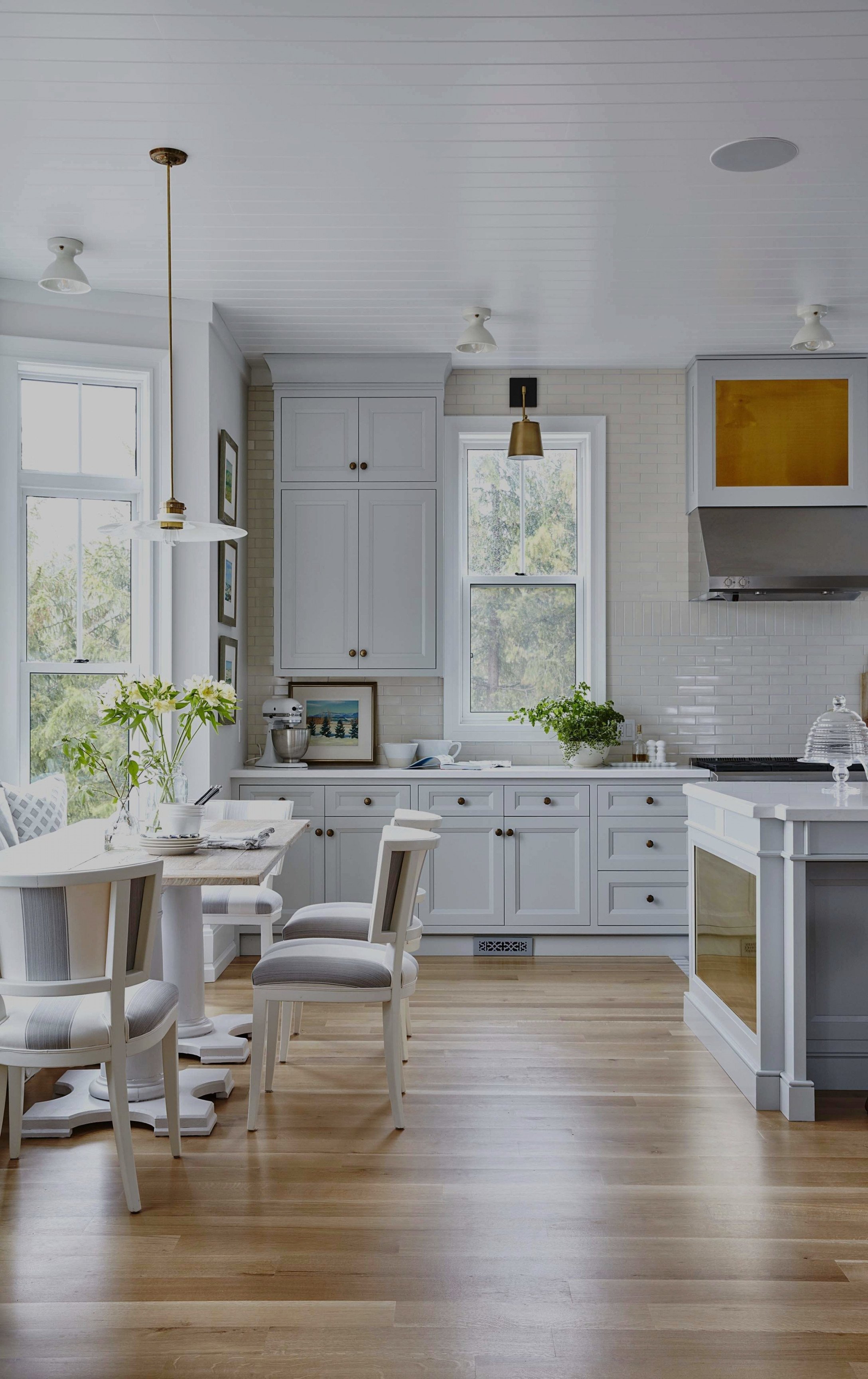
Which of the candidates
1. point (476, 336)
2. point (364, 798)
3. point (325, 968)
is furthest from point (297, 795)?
point (476, 336)

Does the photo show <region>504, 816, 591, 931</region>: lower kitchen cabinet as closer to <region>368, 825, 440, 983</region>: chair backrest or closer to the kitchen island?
the kitchen island

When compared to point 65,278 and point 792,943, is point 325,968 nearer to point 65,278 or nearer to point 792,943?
point 792,943

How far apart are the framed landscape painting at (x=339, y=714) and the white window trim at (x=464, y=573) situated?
0.43 metres

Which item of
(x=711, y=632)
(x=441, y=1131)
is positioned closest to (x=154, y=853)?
(x=441, y=1131)

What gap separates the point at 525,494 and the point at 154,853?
323 cm

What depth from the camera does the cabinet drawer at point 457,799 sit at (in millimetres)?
5074

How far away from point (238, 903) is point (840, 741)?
7.28 feet

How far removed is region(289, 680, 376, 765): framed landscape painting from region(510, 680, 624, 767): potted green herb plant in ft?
2.94

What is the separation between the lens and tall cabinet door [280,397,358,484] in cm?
535

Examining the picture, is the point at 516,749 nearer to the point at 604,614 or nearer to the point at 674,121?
the point at 604,614

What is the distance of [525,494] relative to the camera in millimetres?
5684

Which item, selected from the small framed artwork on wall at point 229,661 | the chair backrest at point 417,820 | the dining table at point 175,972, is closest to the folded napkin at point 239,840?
the dining table at point 175,972

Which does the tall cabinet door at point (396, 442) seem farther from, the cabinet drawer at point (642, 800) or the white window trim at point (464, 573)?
the cabinet drawer at point (642, 800)

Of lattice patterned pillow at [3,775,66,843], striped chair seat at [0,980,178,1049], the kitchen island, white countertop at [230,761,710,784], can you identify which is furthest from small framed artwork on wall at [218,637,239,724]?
A: the kitchen island
